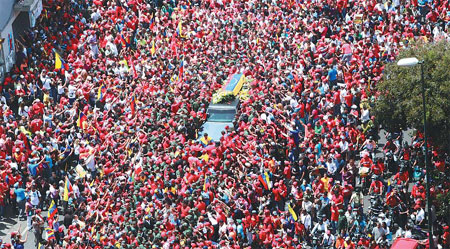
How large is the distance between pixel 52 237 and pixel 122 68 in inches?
435

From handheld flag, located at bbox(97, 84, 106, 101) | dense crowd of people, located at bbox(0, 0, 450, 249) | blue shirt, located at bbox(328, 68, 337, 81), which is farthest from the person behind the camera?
→ handheld flag, located at bbox(97, 84, 106, 101)

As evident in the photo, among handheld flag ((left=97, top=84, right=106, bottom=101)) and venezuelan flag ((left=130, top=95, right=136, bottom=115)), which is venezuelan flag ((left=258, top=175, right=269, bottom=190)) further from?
handheld flag ((left=97, top=84, right=106, bottom=101))

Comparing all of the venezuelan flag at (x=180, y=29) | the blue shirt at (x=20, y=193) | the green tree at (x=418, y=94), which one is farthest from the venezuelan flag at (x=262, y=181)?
the venezuelan flag at (x=180, y=29)

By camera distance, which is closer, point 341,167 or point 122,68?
point 341,167

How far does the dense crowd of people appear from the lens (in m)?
35.4

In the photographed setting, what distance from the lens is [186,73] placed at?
44188mm

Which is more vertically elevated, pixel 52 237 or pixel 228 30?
pixel 228 30

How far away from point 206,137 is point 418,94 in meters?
7.47

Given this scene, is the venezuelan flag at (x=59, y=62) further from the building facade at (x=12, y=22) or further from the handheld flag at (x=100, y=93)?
the handheld flag at (x=100, y=93)

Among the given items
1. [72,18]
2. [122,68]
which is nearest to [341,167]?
[122,68]

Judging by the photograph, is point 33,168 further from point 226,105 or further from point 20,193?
point 226,105

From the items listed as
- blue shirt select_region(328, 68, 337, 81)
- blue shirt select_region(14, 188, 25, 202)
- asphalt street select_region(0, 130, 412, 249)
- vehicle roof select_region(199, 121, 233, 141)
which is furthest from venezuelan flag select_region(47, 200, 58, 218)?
blue shirt select_region(328, 68, 337, 81)

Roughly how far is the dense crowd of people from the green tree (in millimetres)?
1012

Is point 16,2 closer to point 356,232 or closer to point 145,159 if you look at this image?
point 145,159
